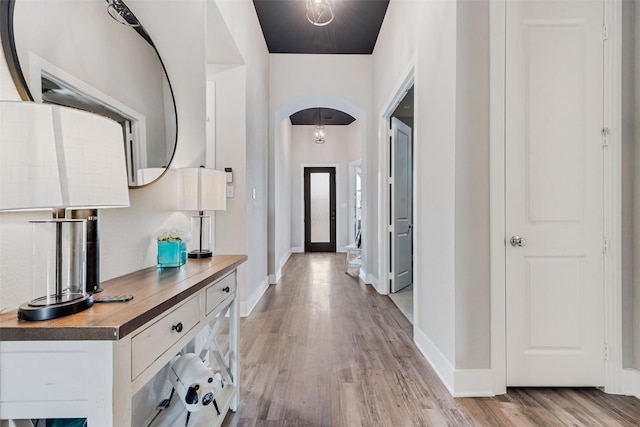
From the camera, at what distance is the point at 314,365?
229 cm

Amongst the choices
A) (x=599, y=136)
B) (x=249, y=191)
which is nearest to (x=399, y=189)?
(x=249, y=191)

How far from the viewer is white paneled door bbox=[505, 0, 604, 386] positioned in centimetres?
197

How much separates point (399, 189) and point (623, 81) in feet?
8.61

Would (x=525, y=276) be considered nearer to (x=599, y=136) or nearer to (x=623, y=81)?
(x=599, y=136)

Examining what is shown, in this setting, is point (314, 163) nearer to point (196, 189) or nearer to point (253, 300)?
point (253, 300)

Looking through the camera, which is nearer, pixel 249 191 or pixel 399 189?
pixel 249 191

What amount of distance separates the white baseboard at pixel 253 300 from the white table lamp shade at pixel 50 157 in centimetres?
275

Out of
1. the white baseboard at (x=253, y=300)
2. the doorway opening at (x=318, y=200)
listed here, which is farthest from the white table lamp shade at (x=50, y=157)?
the doorway opening at (x=318, y=200)

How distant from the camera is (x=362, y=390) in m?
1.97

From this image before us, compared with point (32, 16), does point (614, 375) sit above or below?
below

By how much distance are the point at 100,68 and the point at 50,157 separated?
729mm

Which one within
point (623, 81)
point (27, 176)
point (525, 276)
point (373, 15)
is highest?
point (373, 15)

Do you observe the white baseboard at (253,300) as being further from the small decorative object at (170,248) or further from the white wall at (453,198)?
the small decorative object at (170,248)

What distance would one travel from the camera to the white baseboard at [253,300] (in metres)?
3.36
